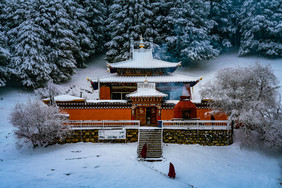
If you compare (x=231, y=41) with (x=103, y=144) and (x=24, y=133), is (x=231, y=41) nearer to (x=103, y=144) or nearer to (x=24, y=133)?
(x=103, y=144)

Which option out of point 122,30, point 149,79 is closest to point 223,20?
point 122,30

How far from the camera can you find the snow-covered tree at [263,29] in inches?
1319

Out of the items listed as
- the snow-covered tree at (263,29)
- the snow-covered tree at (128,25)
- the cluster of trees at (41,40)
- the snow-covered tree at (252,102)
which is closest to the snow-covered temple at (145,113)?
the snow-covered tree at (252,102)

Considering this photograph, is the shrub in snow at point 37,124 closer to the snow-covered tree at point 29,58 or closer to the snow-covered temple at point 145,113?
the snow-covered temple at point 145,113

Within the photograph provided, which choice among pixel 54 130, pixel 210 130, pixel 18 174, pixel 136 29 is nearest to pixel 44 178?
pixel 18 174

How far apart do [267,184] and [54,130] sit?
14.9 m

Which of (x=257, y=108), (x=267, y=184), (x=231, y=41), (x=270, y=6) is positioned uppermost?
(x=270, y=6)

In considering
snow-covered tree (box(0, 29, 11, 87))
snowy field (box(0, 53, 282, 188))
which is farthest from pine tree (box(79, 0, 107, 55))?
snowy field (box(0, 53, 282, 188))

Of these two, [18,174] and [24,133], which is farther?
[24,133]

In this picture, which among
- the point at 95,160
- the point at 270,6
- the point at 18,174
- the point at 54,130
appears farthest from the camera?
the point at 270,6

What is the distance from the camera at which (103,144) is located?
53.5 ft

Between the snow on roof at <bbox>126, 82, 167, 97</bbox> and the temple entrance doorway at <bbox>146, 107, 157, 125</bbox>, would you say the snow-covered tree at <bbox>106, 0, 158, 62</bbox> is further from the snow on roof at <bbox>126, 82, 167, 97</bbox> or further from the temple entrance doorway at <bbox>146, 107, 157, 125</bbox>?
the temple entrance doorway at <bbox>146, 107, 157, 125</bbox>

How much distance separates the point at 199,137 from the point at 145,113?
562 cm

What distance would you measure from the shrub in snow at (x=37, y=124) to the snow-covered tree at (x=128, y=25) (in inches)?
877
